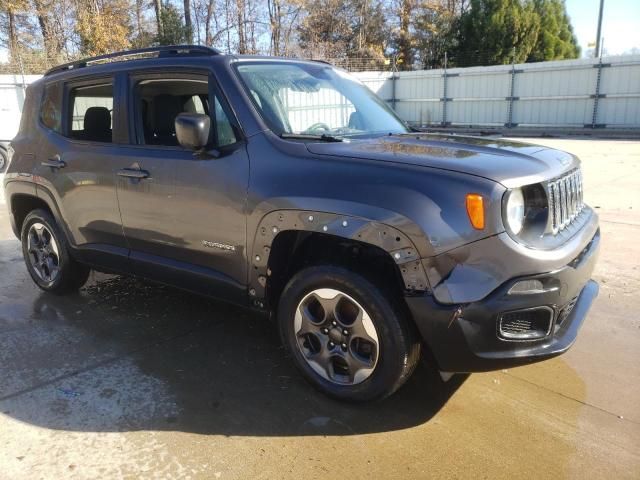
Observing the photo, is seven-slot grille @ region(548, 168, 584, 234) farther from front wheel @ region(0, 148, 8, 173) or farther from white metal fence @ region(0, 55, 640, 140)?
white metal fence @ region(0, 55, 640, 140)

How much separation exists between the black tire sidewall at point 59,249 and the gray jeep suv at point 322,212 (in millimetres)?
142

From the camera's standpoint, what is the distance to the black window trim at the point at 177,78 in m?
3.29

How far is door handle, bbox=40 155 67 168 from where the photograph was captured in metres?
4.32

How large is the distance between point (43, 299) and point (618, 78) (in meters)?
21.1

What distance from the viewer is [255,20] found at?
33469 millimetres

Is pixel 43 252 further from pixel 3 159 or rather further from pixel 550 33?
pixel 550 33

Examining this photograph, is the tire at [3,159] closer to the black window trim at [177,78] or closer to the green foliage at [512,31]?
the black window trim at [177,78]

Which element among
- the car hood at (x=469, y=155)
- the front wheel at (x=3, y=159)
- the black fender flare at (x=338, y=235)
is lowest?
the front wheel at (x=3, y=159)

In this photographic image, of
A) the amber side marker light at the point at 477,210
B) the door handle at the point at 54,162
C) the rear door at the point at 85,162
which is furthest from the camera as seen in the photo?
the door handle at the point at 54,162

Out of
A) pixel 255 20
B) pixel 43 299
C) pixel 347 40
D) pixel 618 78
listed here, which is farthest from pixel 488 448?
pixel 347 40

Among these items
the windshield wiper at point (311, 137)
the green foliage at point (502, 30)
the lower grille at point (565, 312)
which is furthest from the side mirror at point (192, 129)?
the green foliage at point (502, 30)

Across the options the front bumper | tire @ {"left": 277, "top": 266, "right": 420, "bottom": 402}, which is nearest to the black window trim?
tire @ {"left": 277, "top": 266, "right": 420, "bottom": 402}

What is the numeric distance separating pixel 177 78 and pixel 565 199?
2.54 meters

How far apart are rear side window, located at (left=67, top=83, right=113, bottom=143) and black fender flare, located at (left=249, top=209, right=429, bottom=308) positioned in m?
1.69
